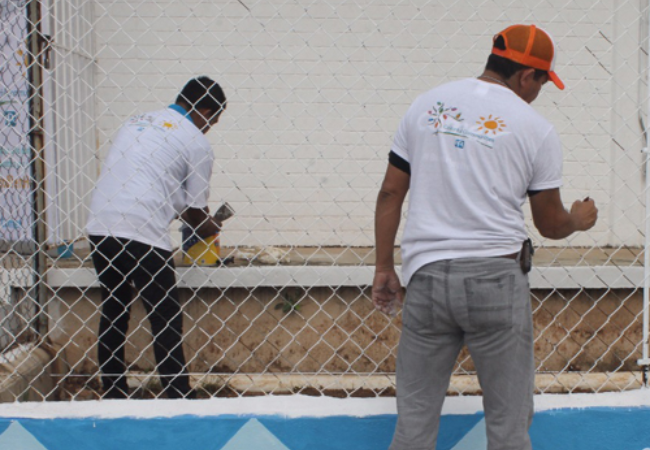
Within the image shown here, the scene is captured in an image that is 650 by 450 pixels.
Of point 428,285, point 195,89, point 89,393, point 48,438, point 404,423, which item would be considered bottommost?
point 89,393

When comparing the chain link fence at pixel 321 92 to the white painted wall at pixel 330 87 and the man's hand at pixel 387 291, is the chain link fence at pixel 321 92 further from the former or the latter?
the man's hand at pixel 387 291

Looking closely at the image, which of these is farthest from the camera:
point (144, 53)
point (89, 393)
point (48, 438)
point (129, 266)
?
point (144, 53)

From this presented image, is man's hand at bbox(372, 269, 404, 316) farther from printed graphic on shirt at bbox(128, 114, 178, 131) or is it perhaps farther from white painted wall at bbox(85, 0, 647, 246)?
white painted wall at bbox(85, 0, 647, 246)

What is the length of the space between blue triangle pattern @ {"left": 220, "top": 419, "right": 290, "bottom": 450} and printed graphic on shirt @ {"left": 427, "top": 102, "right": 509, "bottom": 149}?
153cm

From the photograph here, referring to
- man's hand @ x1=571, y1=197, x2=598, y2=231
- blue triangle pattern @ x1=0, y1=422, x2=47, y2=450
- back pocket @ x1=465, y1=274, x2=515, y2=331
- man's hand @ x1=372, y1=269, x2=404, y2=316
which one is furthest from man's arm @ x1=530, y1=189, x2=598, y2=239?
blue triangle pattern @ x1=0, y1=422, x2=47, y2=450

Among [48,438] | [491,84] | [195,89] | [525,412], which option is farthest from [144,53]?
[525,412]

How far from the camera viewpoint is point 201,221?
379cm

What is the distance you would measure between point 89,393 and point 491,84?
11.6 feet

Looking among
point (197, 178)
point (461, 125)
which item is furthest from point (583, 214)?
point (197, 178)

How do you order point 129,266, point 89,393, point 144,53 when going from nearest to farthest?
point 129,266 → point 89,393 → point 144,53

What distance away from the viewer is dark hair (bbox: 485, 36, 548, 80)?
233 cm

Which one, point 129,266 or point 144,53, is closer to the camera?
point 129,266

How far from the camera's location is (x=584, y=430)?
117 inches

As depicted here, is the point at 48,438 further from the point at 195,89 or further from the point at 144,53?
the point at 144,53
